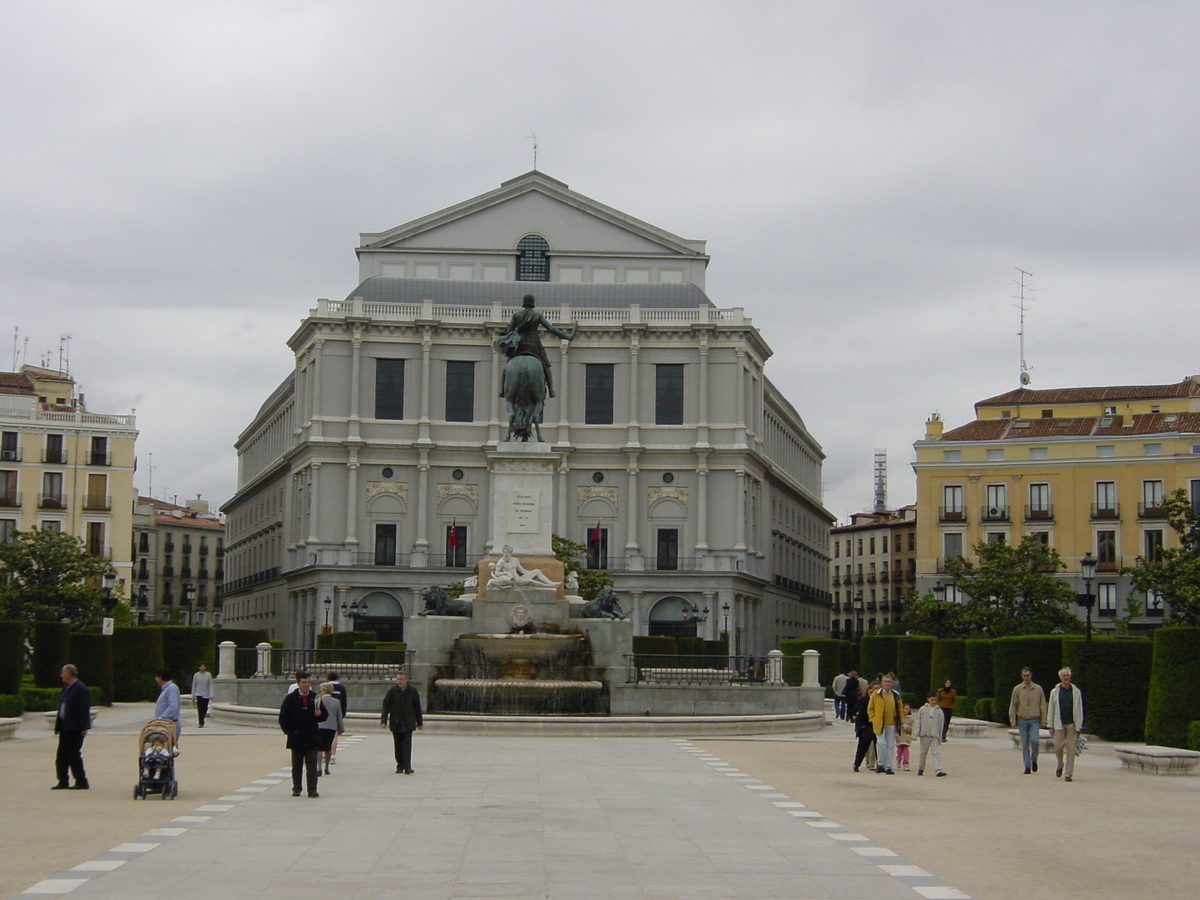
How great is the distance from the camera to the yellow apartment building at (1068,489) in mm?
90875

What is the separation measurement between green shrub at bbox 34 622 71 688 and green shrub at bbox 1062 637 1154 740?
26.1 meters

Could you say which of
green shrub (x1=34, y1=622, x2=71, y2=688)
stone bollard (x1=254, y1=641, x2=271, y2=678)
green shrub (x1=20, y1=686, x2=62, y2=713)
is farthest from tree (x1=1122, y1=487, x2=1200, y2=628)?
green shrub (x1=20, y1=686, x2=62, y2=713)

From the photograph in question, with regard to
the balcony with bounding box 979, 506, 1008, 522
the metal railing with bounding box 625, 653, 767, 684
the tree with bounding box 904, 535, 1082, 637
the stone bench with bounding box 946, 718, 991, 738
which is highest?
the balcony with bounding box 979, 506, 1008, 522

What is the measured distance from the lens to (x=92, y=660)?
46.9 metres

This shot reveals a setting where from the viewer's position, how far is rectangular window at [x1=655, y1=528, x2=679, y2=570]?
9950cm

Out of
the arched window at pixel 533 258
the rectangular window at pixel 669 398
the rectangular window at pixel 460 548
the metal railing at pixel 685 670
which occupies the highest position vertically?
the arched window at pixel 533 258

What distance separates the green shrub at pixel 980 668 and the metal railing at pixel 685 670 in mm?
5731

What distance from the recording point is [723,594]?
97938mm

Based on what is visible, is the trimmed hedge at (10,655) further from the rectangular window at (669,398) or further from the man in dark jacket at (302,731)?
the rectangular window at (669,398)

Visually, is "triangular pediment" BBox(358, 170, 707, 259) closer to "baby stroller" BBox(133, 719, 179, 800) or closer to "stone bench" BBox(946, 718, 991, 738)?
"stone bench" BBox(946, 718, 991, 738)

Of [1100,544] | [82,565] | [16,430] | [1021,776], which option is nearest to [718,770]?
[1021,776]

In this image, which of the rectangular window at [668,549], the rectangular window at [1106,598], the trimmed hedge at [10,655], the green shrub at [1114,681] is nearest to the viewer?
the green shrub at [1114,681]

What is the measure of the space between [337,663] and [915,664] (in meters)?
18.0

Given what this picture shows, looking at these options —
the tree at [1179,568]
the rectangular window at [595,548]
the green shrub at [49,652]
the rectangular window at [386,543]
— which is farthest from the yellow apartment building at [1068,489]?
the green shrub at [49,652]
